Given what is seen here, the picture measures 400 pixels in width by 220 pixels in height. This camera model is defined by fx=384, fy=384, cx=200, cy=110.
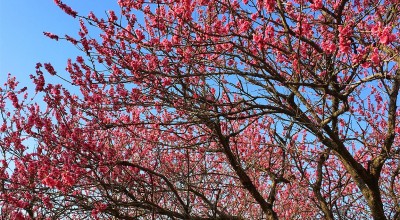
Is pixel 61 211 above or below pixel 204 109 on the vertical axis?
below

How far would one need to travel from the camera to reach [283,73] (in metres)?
6.02

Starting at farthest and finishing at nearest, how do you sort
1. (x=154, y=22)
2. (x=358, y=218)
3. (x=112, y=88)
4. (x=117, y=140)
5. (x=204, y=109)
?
(x=358, y=218) → (x=117, y=140) → (x=112, y=88) → (x=154, y=22) → (x=204, y=109)

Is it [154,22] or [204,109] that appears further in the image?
[154,22]

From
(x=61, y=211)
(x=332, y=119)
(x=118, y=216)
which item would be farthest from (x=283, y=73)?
(x=61, y=211)

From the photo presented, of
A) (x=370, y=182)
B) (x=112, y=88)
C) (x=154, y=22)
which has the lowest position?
(x=370, y=182)

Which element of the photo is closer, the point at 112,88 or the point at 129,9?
the point at 129,9

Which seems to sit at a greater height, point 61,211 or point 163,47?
point 163,47

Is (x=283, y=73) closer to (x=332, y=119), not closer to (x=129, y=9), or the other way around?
(x=332, y=119)

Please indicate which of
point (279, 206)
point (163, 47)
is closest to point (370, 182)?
A: point (163, 47)

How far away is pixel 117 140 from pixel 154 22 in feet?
12.1

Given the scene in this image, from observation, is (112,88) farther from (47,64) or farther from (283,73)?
(283,73)

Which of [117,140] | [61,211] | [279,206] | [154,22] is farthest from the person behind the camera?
[279,206]

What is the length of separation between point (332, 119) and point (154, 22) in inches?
111

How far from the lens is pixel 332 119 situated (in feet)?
17.7
